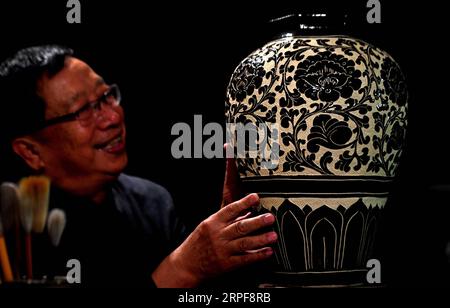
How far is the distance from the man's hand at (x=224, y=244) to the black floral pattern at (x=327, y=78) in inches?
5.5

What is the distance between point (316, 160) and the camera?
75 centimetres

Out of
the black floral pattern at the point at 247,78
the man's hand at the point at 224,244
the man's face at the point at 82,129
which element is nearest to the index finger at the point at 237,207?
the man's hand at the point at 224,244

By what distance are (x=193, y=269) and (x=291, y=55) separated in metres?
0.30

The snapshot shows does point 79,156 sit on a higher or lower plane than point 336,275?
higher

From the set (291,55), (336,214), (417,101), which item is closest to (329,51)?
(291,55)

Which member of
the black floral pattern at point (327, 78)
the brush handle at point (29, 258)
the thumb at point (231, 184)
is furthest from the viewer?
the brush handle at point (29, 258)

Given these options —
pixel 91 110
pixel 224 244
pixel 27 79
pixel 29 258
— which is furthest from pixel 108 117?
pixel 224 244

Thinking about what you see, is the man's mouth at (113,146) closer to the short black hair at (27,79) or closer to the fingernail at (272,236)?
the short black hair at (27,79)

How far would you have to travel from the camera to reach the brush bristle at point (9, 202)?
1.07 meters

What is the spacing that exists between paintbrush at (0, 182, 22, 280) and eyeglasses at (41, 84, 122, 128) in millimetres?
117

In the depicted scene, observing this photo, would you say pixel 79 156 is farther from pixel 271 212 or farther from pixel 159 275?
pixel 271 212

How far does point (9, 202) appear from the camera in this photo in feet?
3.54

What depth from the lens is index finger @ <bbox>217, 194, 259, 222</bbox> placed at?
770mm

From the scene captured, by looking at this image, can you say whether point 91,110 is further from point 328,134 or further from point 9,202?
point 328,134
